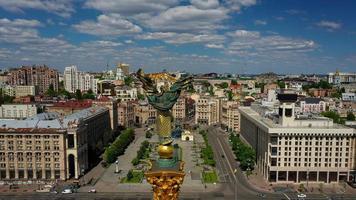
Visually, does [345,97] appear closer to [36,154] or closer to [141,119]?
[141,119]

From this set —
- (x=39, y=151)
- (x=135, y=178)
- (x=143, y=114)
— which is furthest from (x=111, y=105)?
(x=135, y=178)

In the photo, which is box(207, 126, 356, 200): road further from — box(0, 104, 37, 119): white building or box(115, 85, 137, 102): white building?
box(115, 85, 137, 102): white building

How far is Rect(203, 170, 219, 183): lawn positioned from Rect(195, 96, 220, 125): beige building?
227 ft

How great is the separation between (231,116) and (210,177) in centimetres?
6124

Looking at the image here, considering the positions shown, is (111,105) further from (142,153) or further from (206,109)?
(206,109)

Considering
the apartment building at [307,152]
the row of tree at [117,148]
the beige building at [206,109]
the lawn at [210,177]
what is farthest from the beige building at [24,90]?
the apartment building at [307,152]

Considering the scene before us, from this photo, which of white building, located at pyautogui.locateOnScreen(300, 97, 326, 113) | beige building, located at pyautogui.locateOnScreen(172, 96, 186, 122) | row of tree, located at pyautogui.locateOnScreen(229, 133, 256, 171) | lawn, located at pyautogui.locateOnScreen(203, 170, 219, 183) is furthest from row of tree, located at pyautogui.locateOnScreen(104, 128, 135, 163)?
white building, located at pyautogui.locateOnScreen(300, 97, 326, 113)

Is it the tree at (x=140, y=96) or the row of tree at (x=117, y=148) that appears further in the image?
the tree at (x=140, y=96)

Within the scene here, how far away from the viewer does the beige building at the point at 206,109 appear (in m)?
148

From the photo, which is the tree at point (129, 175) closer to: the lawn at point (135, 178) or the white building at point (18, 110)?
the lawn at point (135, 178)

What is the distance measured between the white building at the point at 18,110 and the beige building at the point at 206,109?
201 ft

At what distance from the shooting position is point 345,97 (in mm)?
185500

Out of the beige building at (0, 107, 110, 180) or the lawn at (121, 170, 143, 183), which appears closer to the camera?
the lawn at (121, 170, 143, 183)

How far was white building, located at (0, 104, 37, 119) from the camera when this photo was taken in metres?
127
